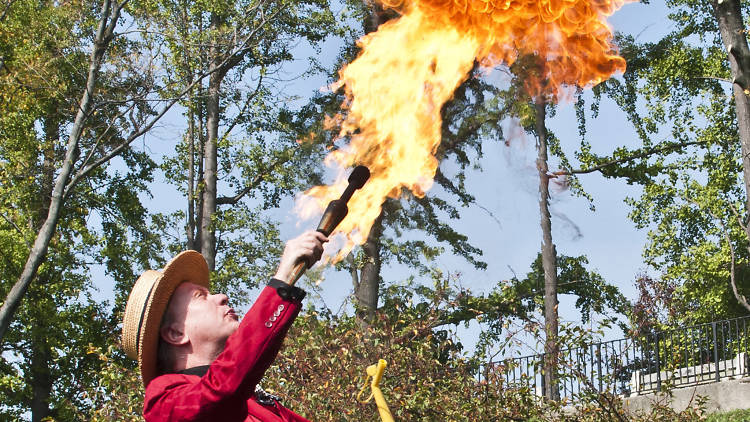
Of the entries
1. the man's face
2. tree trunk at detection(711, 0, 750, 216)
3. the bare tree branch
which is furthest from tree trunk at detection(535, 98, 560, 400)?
the man's face

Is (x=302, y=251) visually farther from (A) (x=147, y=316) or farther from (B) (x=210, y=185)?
(B) (x=210, y=185)

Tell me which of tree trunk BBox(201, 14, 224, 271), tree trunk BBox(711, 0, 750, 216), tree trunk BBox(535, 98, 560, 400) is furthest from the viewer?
tree trunk BBox(201, 14, 224, 271)

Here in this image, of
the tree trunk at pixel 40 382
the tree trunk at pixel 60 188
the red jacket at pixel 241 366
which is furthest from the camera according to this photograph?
the tree trunk at pixel 40 382

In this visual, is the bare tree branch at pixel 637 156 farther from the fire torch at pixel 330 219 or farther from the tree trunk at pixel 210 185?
the fire torch at pixel 330 219

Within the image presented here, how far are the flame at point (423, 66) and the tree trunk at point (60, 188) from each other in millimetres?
9250

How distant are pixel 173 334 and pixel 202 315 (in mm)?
150

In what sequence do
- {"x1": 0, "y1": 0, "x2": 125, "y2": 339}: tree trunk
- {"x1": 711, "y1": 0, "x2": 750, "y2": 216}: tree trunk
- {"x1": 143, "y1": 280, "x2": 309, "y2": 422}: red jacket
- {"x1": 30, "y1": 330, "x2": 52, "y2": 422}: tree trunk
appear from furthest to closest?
1. {"x1": 30, "y1": 330, "x2": 52, "y2": 422}: tree trunk
2. {"x1": 0, "y1": 0, "x2": 125, "y2": 339}: tree trunk
3. {"x1": 711, "y1": 0, "x2": 750, "y2": 216}: tree trunk
4. {"x1": 143, "y1": 280, "x2": 309, "y2": 422}: red jacket

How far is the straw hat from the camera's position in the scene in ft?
11.7

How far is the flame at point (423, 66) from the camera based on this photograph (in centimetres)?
548

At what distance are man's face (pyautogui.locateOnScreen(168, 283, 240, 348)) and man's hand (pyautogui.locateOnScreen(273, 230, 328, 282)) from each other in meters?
0.52

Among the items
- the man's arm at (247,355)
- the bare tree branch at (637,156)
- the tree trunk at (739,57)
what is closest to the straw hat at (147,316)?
the man's arm at (247,355)

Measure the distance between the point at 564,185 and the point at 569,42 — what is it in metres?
13.9

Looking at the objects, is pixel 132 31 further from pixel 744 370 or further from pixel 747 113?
pixel 744 370

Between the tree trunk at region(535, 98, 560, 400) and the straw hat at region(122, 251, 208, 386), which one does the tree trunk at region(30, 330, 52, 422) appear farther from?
the straw hat at region(122, 251, 208, 386)
